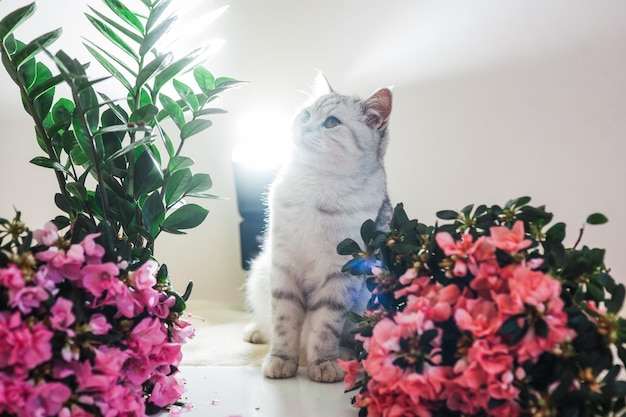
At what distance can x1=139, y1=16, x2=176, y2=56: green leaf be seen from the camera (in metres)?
0.89

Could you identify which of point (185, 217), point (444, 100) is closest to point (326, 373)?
point (185, 217)

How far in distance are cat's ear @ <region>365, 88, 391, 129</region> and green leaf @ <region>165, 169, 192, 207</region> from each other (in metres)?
0.49

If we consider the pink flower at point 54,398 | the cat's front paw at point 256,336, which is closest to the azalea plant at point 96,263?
the pink flower at point 54,398

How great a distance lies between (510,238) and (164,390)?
1.85 feet

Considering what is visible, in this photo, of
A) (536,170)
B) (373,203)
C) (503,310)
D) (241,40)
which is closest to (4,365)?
(503,310)

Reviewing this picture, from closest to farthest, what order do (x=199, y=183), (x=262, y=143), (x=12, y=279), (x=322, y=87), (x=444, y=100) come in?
(x=12, y=279) < (x=199, y=183) < (x=322, y=87) < (x=262, y=143) < (x=444, y=100)

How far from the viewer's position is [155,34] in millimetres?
893

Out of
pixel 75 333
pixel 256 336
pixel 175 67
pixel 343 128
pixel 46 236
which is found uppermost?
pixel 175 67

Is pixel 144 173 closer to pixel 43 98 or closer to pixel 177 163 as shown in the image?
pixel 177 163

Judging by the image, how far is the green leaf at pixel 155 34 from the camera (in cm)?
89

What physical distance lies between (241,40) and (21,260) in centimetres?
160

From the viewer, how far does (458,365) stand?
0.70 metres

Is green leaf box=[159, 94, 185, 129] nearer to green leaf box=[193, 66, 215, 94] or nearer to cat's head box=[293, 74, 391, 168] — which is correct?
green leaf box=[193, 66, 215, 94]

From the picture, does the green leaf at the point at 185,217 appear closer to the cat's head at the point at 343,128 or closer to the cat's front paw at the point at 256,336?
the cat's head at the point at 343,128
